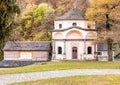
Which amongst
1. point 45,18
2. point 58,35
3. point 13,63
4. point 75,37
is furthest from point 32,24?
point 75,37

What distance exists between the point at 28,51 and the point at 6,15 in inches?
1539

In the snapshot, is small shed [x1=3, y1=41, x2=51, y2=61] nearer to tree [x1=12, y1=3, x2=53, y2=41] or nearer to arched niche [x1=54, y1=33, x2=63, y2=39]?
arched niche [x1=54, y1=33, x2=63, y2=39]

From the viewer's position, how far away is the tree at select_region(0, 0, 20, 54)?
22906 mm

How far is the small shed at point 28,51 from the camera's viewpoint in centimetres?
6209

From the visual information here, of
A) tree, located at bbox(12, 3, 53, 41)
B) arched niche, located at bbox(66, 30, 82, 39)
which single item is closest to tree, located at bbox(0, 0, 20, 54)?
arched niche, located at bbox(66, 30, 82, 39)

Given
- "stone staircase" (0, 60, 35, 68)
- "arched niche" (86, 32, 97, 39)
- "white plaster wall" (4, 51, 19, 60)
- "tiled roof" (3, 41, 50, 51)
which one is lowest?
"stone staircase" (0, 60, 35, 68)

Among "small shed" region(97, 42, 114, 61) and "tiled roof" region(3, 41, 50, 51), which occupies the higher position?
"tiled roof" region(3, 41, 50, 51)

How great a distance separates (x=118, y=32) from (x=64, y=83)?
93.7 feet

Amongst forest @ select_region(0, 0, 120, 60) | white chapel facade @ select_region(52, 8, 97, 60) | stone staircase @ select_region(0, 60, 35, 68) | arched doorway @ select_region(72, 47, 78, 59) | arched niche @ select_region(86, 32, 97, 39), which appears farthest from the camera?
stone staircase @ select_region(0, 60, 35, 68)

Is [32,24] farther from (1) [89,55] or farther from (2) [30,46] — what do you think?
(1) [89,55]

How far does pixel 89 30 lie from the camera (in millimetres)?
55844

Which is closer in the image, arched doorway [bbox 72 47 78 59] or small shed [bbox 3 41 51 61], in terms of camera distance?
arched doorway [bbox 72 47 78 59]

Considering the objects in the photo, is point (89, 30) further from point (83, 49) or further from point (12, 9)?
point (12, 9)

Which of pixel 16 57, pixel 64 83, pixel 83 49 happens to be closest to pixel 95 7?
pixel 83 49
